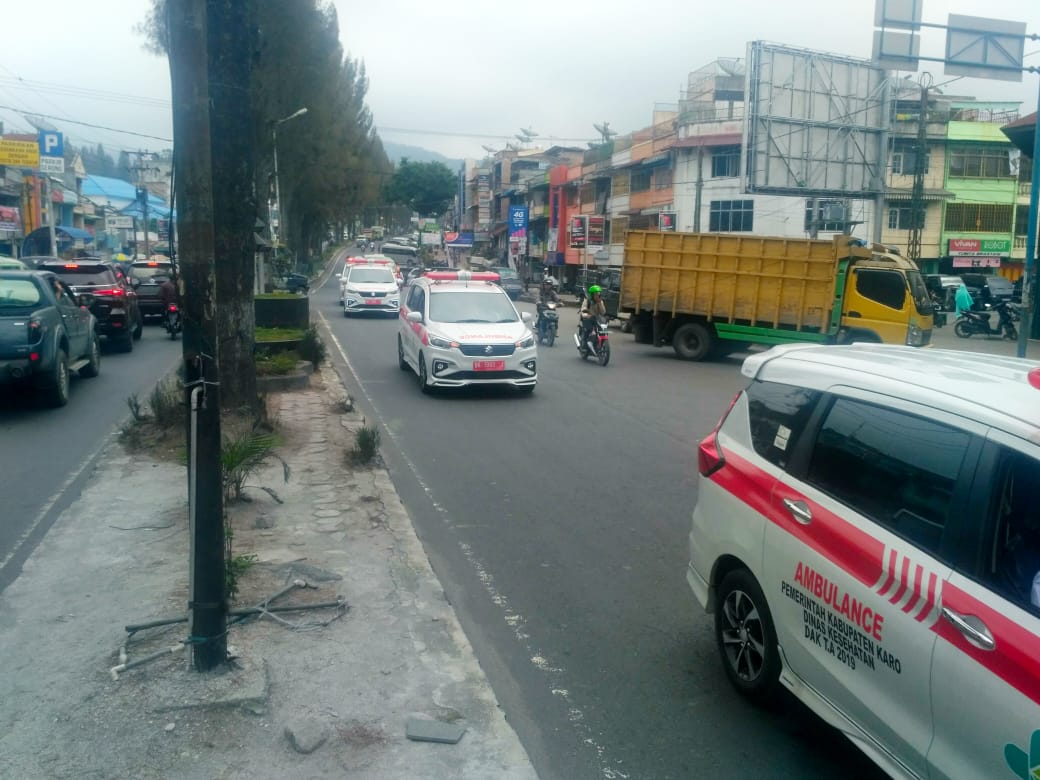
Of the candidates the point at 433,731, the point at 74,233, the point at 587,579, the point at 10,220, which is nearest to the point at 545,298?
the point at 587,579

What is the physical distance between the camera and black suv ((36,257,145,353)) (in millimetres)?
19125

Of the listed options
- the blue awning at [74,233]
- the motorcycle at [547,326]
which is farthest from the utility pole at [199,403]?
the blue awning at [74,233]

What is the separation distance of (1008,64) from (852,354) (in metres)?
18.7

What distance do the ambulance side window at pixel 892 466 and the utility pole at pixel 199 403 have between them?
2777mm

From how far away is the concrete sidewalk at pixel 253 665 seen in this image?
161 inches

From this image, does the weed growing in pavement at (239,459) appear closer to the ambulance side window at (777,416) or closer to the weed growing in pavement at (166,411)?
the weed growing in pavement at (166,411)

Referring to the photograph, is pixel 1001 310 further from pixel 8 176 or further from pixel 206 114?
pixel 8 176

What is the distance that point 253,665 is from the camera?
4.84 m

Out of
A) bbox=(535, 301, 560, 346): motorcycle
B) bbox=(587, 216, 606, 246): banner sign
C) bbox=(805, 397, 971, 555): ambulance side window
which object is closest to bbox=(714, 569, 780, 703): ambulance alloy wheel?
bbox=(805, 397, 971, 555): ambulance side window

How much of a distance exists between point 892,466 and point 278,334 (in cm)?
Answer: 1515

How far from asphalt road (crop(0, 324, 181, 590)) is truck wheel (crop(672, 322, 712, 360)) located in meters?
10.5

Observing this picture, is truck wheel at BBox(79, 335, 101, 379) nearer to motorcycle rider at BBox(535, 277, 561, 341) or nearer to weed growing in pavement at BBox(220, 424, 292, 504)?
weed growing in pavement at BBox(220, 424, 292, 504)

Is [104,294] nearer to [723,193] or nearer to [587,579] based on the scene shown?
[587,579]

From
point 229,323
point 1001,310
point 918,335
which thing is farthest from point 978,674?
point 1001,310
